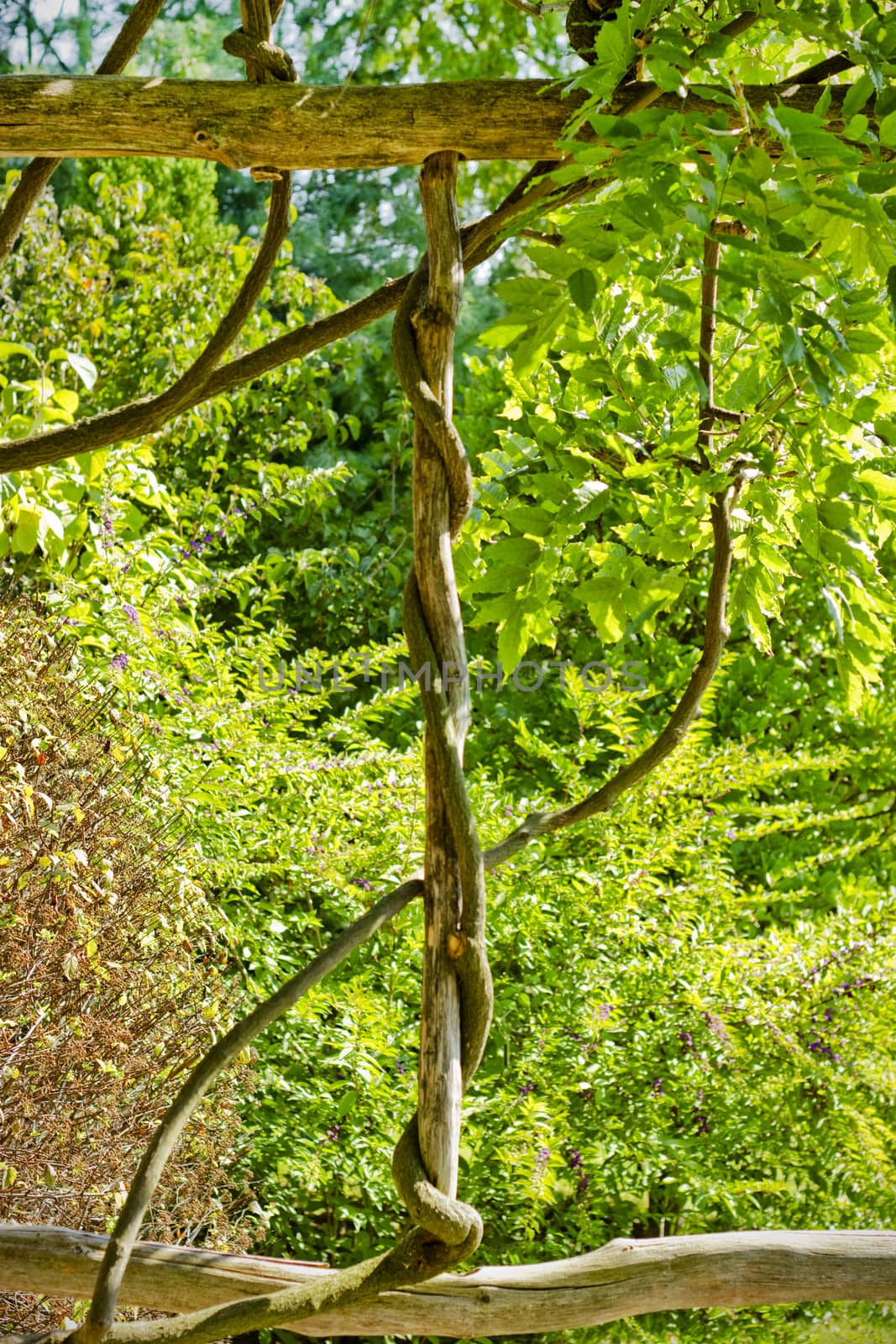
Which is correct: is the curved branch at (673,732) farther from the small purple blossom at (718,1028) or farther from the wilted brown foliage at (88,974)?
the small purple blossom at (718,1028)

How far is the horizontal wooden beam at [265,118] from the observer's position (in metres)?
0.68

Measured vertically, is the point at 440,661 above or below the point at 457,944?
above

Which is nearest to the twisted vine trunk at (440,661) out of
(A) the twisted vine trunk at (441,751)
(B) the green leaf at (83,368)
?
(A) the twisted vine trunk at (441,751)

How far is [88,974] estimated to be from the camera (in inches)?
65.5

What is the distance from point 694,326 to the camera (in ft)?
3.79

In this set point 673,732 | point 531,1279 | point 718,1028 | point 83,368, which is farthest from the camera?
point 718,1028

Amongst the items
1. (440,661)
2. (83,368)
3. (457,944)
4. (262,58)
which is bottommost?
(457,944)

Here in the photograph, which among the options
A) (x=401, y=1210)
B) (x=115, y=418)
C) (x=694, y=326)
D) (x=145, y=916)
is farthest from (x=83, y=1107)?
(x=694, y=326)

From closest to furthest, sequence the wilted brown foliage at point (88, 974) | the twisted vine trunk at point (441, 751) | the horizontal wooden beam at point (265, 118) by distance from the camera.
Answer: the twisted vine trunk at point (441, 751), the horizontal wooden beam at point (265, 118), the wilted brown foliage at point (88, 974)

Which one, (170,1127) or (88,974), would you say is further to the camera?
(88,974)

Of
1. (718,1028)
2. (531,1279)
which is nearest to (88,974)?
(531,1279)

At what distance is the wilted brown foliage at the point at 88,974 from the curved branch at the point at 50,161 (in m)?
0.78

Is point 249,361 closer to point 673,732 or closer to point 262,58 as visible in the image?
point 262,58

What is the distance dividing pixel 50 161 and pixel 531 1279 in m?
0.82
